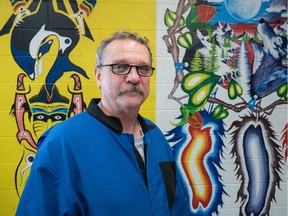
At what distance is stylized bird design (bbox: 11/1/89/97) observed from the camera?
7.29 ft

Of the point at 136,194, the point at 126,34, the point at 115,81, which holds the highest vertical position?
the point at 126,34

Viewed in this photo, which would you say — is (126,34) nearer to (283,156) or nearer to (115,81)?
(115,81)

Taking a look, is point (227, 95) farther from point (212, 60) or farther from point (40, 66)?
point (40, 66)

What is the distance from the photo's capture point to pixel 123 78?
1243 millimetres

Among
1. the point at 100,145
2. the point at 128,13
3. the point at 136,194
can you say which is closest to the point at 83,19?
the point at 128,13

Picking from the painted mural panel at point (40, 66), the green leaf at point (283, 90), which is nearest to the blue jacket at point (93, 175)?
the painted mural panel at point (40, 66)

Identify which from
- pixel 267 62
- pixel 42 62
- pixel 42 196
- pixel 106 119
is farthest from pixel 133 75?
pixel 267 62

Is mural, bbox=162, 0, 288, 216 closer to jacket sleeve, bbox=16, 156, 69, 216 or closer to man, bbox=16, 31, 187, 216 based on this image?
man, bbox=16, 31, 187, 216

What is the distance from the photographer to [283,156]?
8.21 feet

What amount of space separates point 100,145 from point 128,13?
145 cm

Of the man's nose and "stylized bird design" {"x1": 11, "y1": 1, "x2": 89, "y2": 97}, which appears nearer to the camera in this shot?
the man's nose

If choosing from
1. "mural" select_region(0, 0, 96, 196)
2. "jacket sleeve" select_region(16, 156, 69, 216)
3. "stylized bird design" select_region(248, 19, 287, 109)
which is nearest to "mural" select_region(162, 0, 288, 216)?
"stylized bird design" select_region(248, 19, 287, 109)

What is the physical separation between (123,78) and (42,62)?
4.01 ft

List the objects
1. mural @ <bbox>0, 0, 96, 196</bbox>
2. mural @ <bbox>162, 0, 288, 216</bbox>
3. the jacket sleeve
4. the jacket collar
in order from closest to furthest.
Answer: the jacket sleeve, the jacket collar, mural @ <bbox>0, 0, 96, 196</bbox>, mural @ <bbox>162, 0, 288, 216</bbox>
